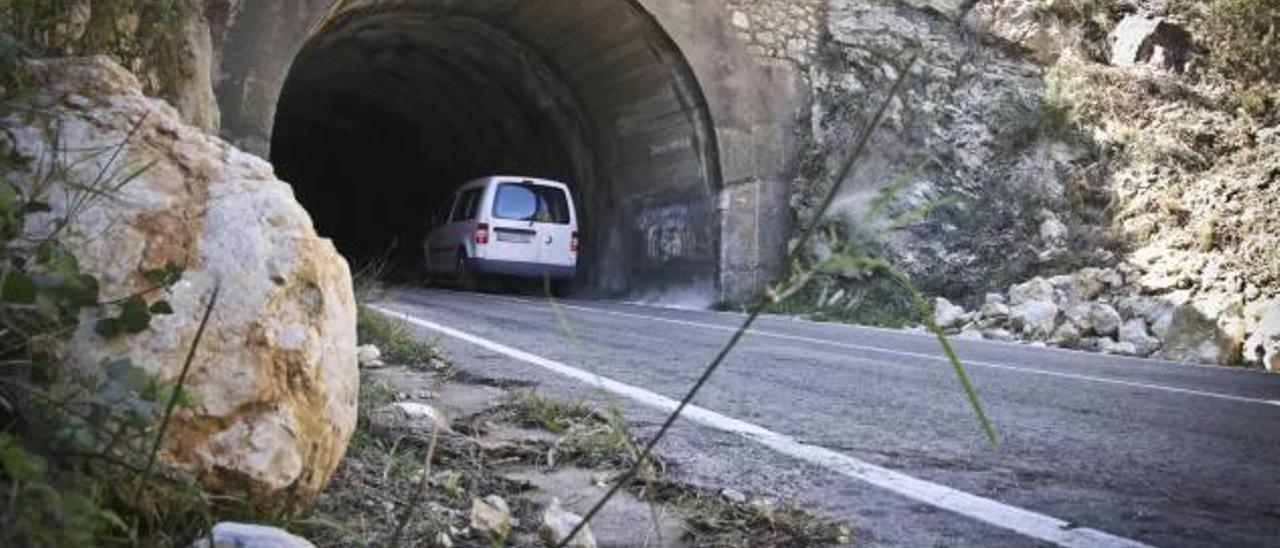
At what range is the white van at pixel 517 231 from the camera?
634 inches

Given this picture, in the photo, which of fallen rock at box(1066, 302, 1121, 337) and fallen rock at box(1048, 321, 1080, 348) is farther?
fallen rock at box(1066, 302, 1121, 337)

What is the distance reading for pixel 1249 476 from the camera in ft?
11.7

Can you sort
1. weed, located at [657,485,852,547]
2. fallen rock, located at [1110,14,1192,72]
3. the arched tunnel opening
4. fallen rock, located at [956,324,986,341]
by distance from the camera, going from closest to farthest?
weed, located at [657,485,852,547] → fallen rock, located at [956,324,986,341] → fallen rock, located at [1110,14,1192,72] → the arched tunnel opening

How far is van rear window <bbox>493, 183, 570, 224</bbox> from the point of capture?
16.1 metres

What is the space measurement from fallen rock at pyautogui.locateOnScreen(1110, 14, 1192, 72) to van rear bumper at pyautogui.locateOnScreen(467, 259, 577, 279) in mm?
8429

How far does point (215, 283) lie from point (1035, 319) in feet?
32.5

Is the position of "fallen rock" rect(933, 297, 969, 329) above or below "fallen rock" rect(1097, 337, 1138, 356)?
above

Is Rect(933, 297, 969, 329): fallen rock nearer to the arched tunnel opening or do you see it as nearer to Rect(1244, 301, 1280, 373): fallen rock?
Rect(1244, 301, 1280, 373): fallen rock

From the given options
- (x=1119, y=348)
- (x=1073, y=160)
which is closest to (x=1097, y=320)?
(x=1119, y=348)

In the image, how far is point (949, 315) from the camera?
39.7 ft

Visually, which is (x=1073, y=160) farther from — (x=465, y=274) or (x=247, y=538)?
(x=247, y=538)

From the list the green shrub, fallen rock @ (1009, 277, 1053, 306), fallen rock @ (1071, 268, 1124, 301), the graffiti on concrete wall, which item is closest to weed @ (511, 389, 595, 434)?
fallen rock @ (1009, 277, 1053, 306)

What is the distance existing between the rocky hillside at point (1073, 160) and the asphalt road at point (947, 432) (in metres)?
3.65

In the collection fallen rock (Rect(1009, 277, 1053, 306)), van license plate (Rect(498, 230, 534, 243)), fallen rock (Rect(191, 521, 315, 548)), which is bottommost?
fallen rock (Rect(191, 521, 315, 548))
